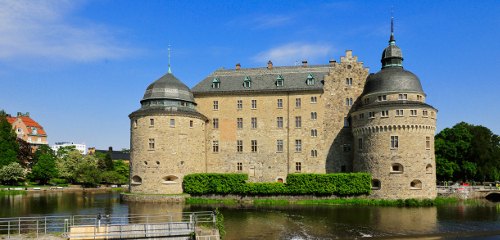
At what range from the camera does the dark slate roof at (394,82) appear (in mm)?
44125

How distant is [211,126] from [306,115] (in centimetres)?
1180

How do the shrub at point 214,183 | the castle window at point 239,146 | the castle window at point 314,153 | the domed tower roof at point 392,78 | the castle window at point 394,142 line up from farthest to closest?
the castle window at point 239,146
the castle window at point 314,153
the shrub at point 214,183
the domed tower roof at point 392,78
the castle window at point 394,142

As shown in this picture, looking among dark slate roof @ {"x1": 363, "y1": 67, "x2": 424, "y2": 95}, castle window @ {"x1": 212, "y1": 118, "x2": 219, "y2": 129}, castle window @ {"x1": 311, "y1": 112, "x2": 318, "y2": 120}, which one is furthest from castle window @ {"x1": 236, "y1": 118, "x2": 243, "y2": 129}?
dark slate roof @ {"x1": 363, "y1": 67, "x2": 424, "y2": 95}

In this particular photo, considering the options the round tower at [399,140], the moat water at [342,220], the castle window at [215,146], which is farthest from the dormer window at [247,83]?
the moat water at [342,220]

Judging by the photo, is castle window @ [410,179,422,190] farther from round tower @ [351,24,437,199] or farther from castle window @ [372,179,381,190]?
castle window @ [372,179,381,190]

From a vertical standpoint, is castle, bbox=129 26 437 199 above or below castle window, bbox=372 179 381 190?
above

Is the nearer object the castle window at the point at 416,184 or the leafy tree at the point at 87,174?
the castle window at the point at 416,184

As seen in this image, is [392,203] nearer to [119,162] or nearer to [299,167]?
[299,167]

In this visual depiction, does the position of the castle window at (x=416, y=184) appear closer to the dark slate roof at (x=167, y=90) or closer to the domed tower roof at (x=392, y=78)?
the domed tower roof at (x=392, y=78)

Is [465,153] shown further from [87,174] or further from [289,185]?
[87,174]

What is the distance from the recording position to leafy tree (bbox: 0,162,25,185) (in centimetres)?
6292

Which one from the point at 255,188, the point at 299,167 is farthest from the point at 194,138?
the point at 299,167

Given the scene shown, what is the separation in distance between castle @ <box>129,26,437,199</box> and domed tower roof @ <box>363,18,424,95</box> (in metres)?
0.11

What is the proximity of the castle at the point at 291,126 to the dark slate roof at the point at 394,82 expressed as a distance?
11 centimetres
